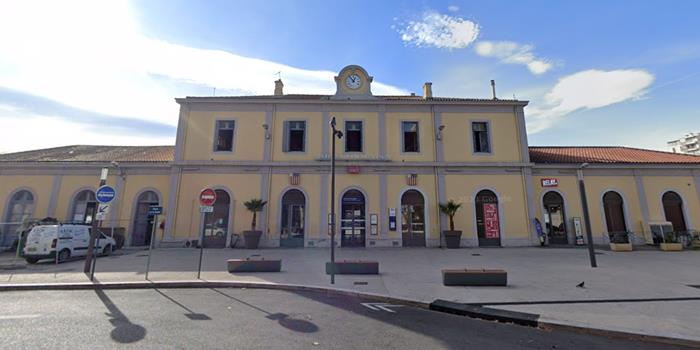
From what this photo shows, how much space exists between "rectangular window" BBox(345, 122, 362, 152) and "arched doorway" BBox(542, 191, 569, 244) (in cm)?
1134

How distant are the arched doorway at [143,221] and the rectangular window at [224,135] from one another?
15.3 feet

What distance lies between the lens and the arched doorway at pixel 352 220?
54.1 feet

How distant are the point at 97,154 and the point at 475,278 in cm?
2474

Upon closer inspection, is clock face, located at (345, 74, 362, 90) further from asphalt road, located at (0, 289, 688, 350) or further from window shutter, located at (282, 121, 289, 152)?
asphalt road, located at (0, 289, 688, 350)

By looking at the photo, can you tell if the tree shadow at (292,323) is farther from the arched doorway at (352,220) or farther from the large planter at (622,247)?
the large planter at (622,247)

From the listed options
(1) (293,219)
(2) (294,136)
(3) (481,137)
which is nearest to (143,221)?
→ (1) (293,219)

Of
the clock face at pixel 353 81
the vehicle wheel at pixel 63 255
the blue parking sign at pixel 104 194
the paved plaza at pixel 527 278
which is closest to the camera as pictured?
the paved plaza at pixel 527 278

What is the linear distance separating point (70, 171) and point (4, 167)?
392 cm

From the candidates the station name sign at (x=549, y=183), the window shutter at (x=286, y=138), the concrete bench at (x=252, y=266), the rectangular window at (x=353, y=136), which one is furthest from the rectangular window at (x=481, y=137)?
the concrete bench at (x=252, y=266)

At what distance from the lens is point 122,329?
15.7ft

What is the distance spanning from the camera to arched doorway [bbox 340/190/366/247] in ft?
54.1

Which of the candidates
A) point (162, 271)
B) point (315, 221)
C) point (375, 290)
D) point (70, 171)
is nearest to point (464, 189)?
point (315, 221)

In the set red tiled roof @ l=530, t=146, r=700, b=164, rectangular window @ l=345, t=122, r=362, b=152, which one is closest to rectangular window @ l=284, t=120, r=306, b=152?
rectangular window @ l=345, t=122, r=362, b=152

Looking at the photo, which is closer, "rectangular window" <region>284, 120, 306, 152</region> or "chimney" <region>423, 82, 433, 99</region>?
"rectangular window" <region>284, 120, 306, 152</region>
